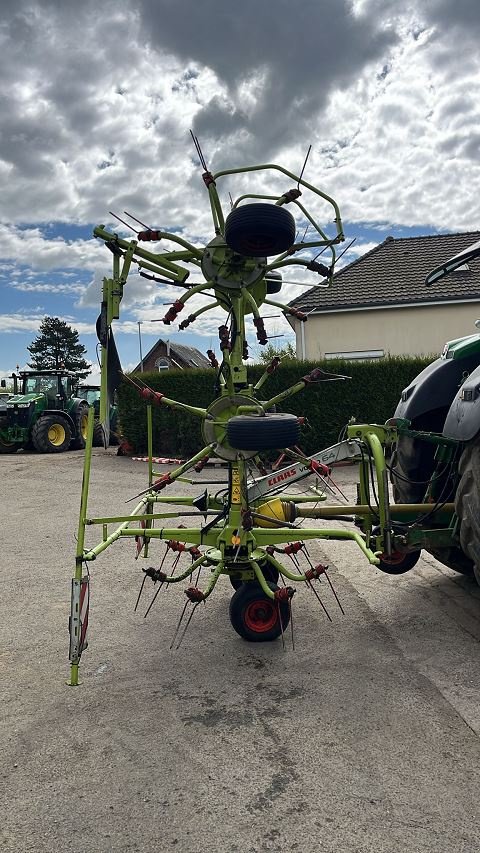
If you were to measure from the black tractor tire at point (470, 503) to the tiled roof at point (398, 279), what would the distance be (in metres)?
10.3

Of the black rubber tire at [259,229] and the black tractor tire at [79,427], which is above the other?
the black rubber tire at [259,229]

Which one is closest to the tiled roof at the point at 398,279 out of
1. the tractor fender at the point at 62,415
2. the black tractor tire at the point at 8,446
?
the tractor fender at the point at 62,415

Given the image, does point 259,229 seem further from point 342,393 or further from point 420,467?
point 342,393

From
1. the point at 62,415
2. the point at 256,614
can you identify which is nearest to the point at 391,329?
the point at 62,415

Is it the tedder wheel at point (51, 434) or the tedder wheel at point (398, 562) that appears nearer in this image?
the tedder wheel at point (398, 562)

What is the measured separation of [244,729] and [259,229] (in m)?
2.25

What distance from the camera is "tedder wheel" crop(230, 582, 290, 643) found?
129 inches

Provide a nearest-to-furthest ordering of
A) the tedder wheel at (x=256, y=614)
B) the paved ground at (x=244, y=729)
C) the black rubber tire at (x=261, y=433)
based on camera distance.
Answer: the paved ground at (x=244, y=729) → the black rubber tire at (x=261, y=433) → the tedder wheel at (x=256, y=614)

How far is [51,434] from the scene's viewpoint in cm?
1475

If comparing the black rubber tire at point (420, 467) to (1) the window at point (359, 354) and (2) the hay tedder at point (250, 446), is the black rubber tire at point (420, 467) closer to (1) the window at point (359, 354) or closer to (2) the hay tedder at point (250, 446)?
(2) the hay tedder at point (250, 446)

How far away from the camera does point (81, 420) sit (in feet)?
51.6

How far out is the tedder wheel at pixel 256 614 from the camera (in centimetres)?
328

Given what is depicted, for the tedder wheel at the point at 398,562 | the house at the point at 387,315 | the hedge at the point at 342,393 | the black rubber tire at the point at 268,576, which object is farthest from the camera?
the house at the point at 387,315

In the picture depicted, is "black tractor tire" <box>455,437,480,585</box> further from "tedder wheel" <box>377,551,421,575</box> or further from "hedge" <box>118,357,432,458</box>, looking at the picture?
"hedge" <box>118,357,432,458</box>
